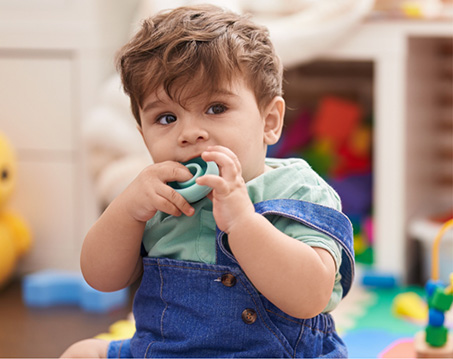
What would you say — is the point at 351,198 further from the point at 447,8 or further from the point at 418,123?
the point at 447,8

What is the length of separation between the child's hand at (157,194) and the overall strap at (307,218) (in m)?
0.06

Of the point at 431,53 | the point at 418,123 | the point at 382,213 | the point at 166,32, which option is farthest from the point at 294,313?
the point at 431,53

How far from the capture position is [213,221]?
0.75 m

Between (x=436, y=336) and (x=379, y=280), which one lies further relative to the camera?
(x=379, y=280)

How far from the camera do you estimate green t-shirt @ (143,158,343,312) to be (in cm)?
74

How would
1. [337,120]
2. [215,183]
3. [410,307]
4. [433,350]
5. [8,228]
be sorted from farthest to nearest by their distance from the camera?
[337,120], [8,228], [410,307], [433,350], [215,183]

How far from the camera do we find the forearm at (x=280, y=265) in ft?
2.18

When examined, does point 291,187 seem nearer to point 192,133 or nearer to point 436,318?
point 192,133

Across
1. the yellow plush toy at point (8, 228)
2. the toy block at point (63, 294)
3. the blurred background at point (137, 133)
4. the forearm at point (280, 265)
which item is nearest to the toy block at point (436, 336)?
the forearm at point (280, 265)

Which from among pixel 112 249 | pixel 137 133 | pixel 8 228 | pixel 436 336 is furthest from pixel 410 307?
pixel 8 228

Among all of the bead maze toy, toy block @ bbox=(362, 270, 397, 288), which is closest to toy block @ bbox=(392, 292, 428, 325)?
toy block @ bbox=(362, 270, 397, 288)

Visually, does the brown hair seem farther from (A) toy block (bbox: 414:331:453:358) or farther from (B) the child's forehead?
(A) toy block (bbox: 414:331:453:358)

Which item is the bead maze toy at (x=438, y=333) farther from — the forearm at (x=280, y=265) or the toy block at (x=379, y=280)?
the toy block at (x=379, y=280)

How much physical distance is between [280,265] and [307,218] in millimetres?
75
